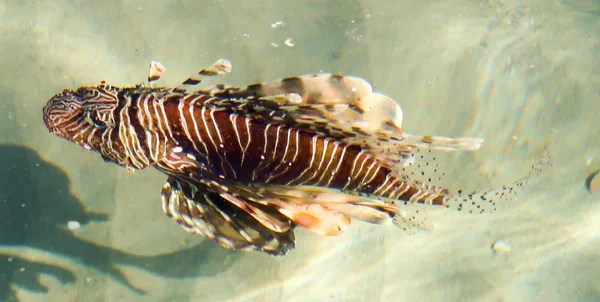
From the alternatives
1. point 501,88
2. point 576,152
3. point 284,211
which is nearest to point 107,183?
point 284,211

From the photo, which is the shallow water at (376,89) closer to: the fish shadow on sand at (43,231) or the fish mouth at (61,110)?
the fish shadow on sand at (43,231)

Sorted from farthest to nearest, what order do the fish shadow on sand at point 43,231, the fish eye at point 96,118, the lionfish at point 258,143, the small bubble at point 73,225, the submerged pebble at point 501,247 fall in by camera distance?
the submerged pebble at point 501,247 → the small bubble at point 73,225 → the fish shadow on sand at point 43,231 → the fish eye at point 96,118 → the lionfish at point 258,143

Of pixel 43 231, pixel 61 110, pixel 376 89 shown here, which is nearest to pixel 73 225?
pixel 43 231

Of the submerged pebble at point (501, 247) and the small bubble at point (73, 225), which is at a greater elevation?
the submerged pebble at point (501, 247)

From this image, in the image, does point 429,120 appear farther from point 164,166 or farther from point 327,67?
point 164,166

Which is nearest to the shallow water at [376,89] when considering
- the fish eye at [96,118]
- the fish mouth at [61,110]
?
the fish mouth at [61,110]

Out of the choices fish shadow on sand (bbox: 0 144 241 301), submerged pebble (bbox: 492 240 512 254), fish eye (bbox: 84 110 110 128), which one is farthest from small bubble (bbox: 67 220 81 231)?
submerged pebble (bbox: 492 240 512 254)

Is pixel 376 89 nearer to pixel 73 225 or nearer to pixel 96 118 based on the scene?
pixel 96 118

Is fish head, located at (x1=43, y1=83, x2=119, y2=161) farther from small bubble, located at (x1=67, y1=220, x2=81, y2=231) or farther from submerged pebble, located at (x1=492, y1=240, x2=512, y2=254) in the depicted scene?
submerged pebble, located at (x1=492, y1=240, x2=512, y2=254)
